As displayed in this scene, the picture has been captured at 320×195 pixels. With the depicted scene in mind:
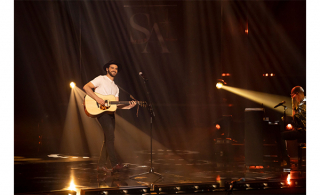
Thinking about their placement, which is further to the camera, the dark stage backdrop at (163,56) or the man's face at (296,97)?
the dark stage backdrop at (163,56)

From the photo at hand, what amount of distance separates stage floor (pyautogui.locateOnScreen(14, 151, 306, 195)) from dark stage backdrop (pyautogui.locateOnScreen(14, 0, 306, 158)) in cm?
357

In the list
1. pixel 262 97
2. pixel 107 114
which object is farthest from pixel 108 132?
pixel 262 97

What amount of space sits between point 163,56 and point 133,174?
7.67 m

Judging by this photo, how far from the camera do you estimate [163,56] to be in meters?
11.6

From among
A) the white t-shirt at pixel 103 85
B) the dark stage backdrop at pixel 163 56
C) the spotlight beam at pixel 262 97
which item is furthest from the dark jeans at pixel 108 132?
the spotlight beam at pixel 262 97

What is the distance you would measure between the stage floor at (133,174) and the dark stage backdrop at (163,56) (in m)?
3.57

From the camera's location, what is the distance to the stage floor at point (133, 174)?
3.74 m

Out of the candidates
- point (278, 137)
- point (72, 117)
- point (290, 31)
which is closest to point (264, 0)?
point (290, 31)

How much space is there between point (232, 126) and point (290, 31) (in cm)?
382

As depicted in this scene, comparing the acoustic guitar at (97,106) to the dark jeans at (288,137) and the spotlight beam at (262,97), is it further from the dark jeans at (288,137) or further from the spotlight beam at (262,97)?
the spotlight beam at (262,97)

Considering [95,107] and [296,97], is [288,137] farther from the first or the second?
[95,107]

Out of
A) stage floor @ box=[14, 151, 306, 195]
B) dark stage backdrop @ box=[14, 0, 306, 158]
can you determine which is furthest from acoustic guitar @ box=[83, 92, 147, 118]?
dark stage backdrop @ box=[14, 0, 306, 158]

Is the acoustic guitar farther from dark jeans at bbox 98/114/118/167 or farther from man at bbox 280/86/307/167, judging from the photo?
man at bbox 280/86/307/167

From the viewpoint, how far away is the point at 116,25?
11.2m
